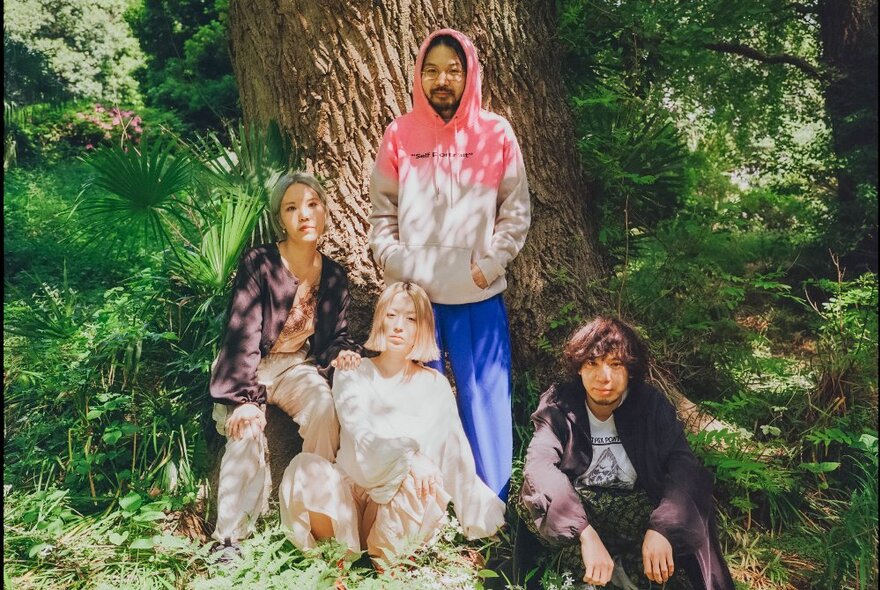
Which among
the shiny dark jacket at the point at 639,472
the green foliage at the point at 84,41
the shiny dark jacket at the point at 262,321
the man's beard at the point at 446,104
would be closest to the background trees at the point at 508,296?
the shiny dark jacket at the point at 639,472

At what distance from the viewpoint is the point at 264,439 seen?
11.1 ft

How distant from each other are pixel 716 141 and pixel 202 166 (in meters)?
8.38

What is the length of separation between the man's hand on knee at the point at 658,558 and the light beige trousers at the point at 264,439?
5.02 feet

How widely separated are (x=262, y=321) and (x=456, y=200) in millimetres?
1151

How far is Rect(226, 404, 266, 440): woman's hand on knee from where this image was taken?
128 inches

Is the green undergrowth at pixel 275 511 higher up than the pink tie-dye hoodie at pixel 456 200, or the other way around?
the pink tie-dye hoodie at pixel 456 200

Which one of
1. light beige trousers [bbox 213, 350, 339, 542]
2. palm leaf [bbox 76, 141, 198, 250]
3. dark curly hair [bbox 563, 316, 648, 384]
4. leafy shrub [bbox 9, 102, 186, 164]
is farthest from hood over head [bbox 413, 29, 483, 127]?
leafy shrub [bbox 9, 102, 186, 164]

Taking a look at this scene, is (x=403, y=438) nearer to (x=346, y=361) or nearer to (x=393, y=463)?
(x=393, y=463)

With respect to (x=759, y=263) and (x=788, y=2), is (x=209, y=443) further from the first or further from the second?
(x=788, y=2)

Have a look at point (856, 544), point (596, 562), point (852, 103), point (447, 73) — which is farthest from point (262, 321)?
point (852, 103)

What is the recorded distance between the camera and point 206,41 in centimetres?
1225

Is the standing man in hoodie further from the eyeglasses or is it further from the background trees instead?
the background trees

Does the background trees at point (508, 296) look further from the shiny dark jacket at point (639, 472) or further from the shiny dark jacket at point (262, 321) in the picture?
the shiny dark jacket at point (262, 321)

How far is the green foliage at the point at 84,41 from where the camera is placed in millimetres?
15461
